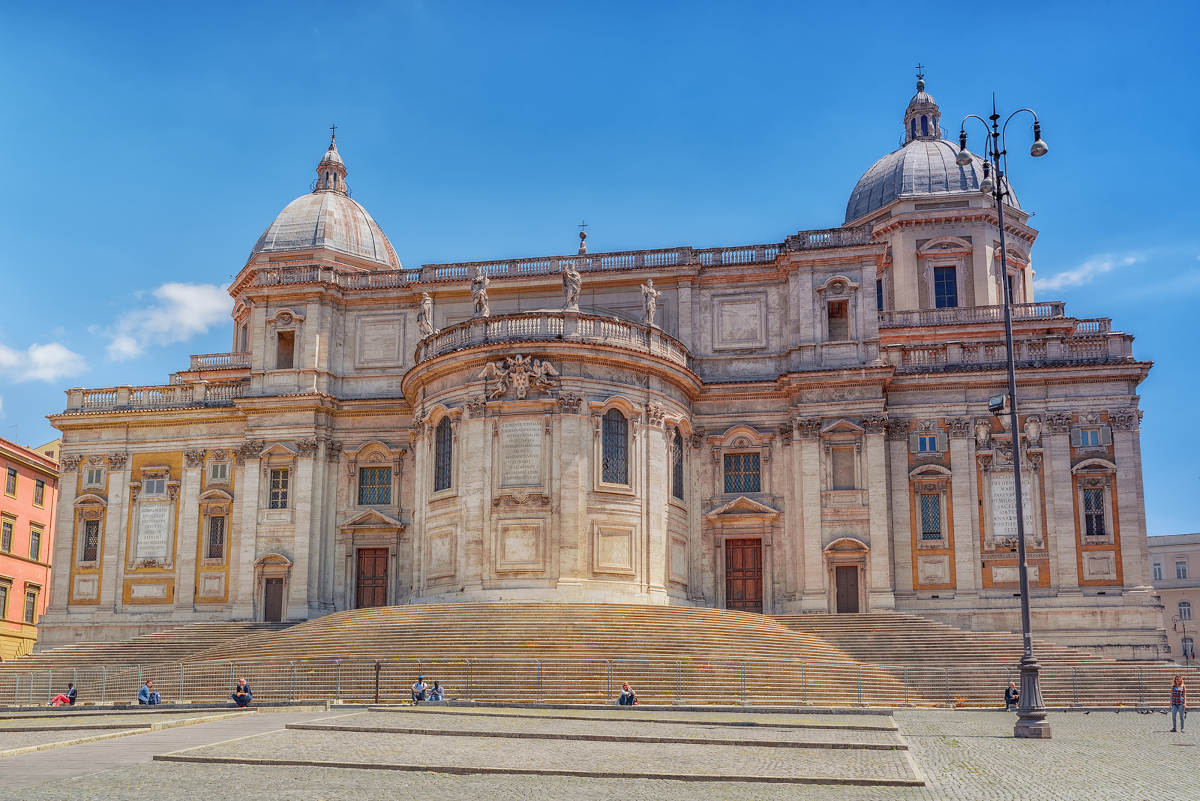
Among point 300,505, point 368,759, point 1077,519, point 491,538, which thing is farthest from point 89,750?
point 1077,519

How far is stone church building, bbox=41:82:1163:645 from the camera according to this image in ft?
134

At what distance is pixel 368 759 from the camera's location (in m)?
16.9

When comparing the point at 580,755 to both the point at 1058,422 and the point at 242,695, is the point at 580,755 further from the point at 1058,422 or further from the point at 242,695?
the point at 1058,422

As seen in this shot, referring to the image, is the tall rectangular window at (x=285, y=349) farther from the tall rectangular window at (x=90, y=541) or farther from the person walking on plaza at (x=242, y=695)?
the person walking on plaza at (x=242, y=695)

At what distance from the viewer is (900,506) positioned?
4378 centimetres

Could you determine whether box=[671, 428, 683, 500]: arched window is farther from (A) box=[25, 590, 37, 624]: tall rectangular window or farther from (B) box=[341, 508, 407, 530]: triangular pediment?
(A) box=[25, 590, 37, 624]: tall rectangular window

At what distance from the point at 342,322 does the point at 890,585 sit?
24002mm

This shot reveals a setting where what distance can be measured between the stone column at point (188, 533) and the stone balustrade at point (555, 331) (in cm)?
1262

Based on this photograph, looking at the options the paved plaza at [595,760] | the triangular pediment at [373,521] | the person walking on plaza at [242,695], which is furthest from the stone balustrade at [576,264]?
the paved plaza at [595,760]

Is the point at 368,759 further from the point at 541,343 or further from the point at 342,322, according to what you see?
the point at 342,322

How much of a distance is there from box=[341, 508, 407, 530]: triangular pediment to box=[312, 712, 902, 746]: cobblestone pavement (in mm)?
22174

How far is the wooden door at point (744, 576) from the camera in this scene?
44.4 meters

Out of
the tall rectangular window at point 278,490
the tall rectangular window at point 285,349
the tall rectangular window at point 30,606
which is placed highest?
the tall rectangular window at point 285,349

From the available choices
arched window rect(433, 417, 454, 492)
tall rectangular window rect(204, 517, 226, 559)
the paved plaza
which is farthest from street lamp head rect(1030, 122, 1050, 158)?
tall rectangular window rect(204, 517, 226, 559)
